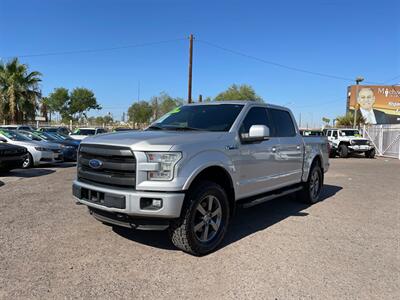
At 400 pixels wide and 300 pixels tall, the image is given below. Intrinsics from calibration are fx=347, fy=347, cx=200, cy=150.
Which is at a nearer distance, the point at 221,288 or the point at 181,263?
the point at 221,288

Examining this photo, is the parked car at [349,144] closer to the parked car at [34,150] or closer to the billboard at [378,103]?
the parked car at [34,150]

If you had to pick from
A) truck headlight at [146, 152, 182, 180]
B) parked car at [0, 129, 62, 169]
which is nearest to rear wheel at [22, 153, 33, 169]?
parked car at [0, 129, 62, 169]

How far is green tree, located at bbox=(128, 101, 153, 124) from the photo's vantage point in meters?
62.7

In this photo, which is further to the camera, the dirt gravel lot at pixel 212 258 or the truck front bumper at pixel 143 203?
the truck front bumper at pixel 143 203

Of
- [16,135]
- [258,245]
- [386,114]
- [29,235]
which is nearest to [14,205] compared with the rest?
[29,235]

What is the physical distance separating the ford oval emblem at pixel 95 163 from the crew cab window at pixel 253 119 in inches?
77.6

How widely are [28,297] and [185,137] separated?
7.60 ft

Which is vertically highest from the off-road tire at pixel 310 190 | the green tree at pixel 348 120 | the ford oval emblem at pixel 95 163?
the green tree at pixel 348 120

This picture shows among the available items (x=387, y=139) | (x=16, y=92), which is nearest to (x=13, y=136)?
(x=16, y=92)

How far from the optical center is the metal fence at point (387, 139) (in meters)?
24.8

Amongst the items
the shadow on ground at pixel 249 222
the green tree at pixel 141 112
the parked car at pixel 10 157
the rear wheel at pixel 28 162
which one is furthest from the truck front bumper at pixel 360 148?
the green tree at pixel 141 112

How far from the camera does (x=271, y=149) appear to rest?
5.60 metres

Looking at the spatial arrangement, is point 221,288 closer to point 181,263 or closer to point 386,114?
point 181,263

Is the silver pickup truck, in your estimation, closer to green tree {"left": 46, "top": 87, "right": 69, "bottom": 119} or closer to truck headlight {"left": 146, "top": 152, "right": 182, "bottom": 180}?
truck headlight {"left": 146, "top": 152, "right": 182, "bottom": 180}
